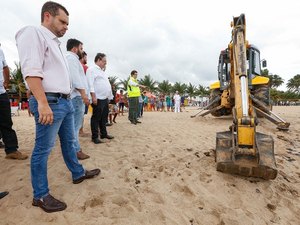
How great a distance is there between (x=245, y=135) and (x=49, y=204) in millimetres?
2263

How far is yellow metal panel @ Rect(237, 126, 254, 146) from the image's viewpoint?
2.48 m

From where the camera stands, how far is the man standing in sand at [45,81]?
1.71m

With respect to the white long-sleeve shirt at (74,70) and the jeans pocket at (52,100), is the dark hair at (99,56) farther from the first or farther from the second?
the jeans pocket at (52,100)

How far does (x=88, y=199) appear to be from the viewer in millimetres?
2098

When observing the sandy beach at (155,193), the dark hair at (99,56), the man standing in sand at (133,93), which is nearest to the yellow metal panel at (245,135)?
the sandy beach at (155,193)

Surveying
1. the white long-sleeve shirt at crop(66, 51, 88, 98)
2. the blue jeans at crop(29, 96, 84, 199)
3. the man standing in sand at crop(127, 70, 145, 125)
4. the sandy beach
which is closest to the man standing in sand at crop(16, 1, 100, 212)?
the blue jeans at crop(29, 96, 84, 199)

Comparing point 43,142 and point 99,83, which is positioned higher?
point 99,83

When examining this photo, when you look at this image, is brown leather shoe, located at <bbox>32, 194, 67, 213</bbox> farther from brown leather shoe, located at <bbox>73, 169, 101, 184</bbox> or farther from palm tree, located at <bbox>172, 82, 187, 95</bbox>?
palm tree, located at <bbox>172, 82, 187, 95</bbox>

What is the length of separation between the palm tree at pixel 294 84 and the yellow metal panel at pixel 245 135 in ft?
255

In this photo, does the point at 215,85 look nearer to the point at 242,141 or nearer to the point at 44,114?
the point at 242,141

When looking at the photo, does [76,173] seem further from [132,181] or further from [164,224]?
[164,224]

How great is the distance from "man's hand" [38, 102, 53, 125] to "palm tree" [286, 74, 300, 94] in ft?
260

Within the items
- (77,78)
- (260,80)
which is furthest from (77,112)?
(260,80)

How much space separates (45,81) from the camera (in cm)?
183
